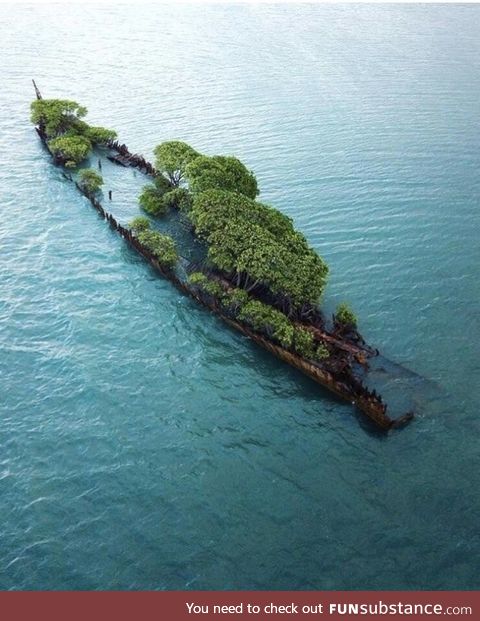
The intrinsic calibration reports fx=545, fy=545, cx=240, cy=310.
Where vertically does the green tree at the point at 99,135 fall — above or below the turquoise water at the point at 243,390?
above

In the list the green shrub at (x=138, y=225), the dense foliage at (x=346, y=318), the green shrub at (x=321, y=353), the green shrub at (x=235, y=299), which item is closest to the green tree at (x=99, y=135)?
the green shrub at (x=138, y=225)

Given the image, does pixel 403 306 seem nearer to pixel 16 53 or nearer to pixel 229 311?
pixel 229 311

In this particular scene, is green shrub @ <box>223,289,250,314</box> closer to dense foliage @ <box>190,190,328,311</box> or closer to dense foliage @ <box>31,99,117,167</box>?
dense foliage @ <box>190,190,328,311</box>

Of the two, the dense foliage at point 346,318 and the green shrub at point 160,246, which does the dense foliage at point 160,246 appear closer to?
the green shrub at point 160,246

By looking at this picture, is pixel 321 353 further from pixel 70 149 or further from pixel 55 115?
pixel 55 115

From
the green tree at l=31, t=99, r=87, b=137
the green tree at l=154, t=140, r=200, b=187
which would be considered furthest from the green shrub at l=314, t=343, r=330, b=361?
the green tree at l=31, t=99, r=87, b=137

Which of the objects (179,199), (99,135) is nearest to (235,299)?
(179,199)
